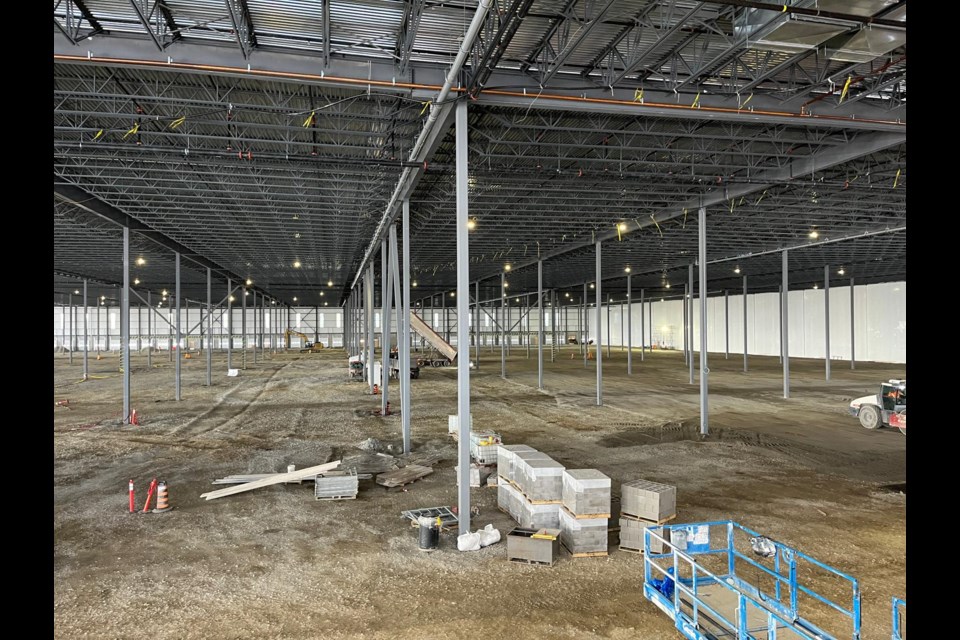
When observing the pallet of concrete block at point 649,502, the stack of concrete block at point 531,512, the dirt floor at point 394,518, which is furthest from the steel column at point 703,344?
the stack of concrete block at point 531,512

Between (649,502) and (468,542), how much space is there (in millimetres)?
3007

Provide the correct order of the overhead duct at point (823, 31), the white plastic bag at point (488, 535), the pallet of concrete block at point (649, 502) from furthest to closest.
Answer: the white plastic bag at point (488, 535) < the pallet of concrete block at point (649, 502) < the overhead duct at point (823, 31)

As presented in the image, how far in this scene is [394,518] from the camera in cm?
1046

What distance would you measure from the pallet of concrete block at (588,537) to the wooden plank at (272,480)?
21.1 ft

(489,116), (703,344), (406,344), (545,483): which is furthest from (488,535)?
(703,344)

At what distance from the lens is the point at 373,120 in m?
12.8

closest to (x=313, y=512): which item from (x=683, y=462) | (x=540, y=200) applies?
(x=683, y=462)

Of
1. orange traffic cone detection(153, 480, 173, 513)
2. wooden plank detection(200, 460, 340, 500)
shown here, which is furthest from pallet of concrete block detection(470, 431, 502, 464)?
orange traffic cone detection(153, 480, 173, 513)

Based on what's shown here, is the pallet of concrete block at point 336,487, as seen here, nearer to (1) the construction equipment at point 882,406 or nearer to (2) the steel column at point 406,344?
(2) the steel column at point 406,344

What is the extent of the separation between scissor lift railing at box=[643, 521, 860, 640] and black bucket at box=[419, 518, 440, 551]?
3383 mm

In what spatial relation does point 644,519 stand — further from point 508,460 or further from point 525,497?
point 508,460

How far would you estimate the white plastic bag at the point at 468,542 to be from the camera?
354 inches

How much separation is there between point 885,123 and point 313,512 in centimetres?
1401

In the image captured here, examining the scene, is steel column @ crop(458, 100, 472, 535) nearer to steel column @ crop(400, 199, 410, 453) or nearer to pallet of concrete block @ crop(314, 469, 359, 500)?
pallet of concrete block @ crop(314, 469, 359, 500)
